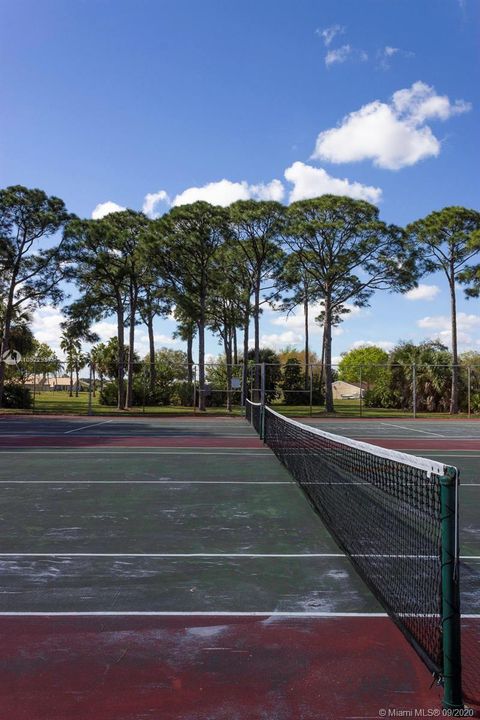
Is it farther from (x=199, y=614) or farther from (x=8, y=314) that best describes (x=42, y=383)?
(x=199, y=614)

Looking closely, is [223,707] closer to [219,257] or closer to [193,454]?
[193,454]

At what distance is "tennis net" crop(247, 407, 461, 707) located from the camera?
11.9 ft

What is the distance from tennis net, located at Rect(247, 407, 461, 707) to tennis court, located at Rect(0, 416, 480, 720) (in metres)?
→ 0.17

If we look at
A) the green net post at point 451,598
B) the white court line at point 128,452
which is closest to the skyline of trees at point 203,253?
the white court line at point 128,452

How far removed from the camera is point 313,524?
8.41 metres

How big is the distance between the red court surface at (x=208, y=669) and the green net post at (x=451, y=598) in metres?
0.15

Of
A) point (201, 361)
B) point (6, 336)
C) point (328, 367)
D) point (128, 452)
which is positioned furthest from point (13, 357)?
point (128, 452)

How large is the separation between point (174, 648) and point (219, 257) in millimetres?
41787

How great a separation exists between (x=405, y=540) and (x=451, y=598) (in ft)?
11.7

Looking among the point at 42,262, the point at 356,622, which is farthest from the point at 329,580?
the point at 42,262

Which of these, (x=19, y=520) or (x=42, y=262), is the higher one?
(x=42, y=262)

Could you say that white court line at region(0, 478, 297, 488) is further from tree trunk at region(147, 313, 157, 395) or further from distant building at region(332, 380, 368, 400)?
distant building at region(332, 380, 368, 400)

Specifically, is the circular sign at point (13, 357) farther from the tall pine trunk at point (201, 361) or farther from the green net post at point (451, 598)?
the green net post at point (451, 598)

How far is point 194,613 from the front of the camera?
5.11 meters
